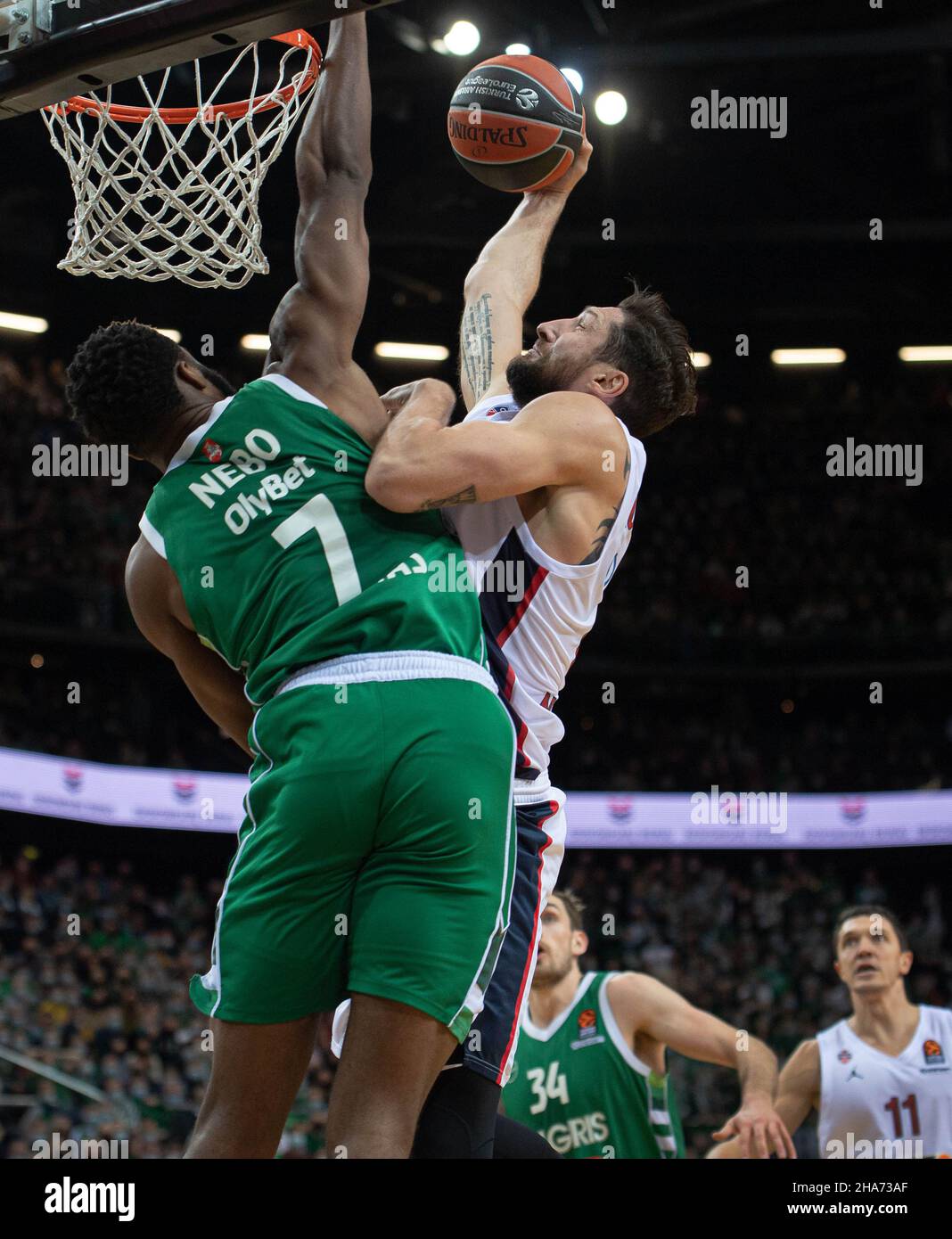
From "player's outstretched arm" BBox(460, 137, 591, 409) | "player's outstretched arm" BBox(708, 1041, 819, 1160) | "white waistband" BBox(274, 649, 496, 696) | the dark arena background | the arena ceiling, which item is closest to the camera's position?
"white waistband" BBox(274, 649, 496, 696)

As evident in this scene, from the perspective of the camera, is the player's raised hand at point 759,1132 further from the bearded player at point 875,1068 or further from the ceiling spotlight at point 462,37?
the ceiling spotlight at point 462,37

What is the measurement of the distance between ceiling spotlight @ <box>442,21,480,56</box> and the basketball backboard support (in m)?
9.00

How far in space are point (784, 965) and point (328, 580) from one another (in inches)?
493

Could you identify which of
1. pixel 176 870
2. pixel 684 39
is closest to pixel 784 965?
pixel 176 870

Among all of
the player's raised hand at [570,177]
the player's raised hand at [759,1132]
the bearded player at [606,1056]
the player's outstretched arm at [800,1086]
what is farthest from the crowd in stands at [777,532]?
the player's raised hand at [570,177]

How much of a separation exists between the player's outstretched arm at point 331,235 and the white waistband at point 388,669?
604mm

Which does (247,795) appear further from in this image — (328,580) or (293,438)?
(293,438)

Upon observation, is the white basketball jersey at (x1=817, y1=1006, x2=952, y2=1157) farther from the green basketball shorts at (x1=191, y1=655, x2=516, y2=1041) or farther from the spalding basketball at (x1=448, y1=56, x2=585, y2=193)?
the spalding basketball at (x1=448, y1=56, x2=585, y2=193)

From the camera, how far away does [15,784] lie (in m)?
13.7

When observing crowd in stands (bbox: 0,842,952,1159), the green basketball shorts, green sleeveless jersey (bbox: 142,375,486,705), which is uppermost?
green sleeveless jersey (bbox: 142,375,486,705)

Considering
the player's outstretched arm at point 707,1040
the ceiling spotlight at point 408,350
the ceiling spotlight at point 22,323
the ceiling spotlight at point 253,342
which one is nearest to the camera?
the player's outstretched arm at point 707,1040

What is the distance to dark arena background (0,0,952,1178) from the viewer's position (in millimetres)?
13086

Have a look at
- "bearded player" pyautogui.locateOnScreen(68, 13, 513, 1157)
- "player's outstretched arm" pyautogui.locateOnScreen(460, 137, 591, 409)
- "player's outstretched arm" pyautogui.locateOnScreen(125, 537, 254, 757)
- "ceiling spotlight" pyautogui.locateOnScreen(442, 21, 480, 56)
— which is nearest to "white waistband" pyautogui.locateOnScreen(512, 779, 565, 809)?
"bearded player" pyautogui.locateOnScreen(68, 13, 513, 1157)

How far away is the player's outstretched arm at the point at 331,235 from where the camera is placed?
305 cm
